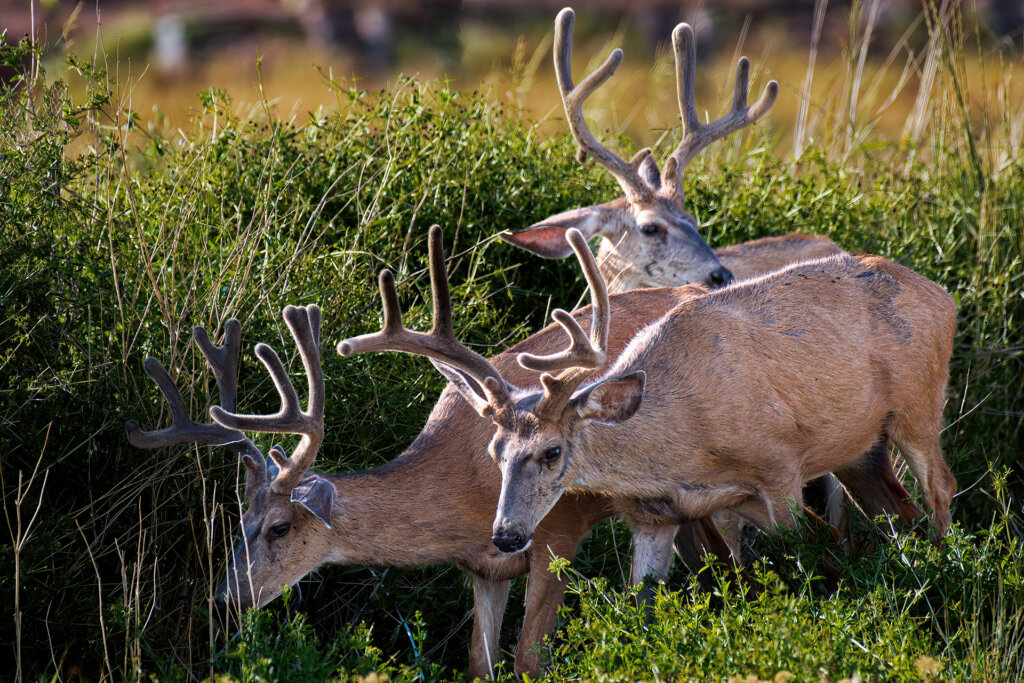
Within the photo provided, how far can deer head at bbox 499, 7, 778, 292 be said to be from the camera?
674 cm

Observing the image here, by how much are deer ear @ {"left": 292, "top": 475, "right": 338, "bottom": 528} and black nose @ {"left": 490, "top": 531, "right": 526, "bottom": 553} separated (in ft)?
2.20

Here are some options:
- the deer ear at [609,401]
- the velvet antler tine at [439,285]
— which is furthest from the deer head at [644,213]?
the deer ear at [609,401]

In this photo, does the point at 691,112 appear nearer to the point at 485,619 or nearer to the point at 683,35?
the point at 683,35

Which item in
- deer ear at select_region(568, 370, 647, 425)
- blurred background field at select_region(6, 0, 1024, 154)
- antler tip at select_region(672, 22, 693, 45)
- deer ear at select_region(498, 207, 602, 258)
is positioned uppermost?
antler tip at select_region(672, 22, 693, 45)

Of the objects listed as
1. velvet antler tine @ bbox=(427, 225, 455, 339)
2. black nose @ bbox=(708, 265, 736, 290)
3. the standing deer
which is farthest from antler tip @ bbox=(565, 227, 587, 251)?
black nose @ bbox=(708, 265, 736, 290)

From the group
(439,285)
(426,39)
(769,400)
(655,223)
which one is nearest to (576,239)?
(439,285)

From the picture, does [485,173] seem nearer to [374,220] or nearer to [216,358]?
[374,220]

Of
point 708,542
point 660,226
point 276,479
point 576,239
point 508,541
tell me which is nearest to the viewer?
point 508,541

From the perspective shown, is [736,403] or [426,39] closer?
[736,403]

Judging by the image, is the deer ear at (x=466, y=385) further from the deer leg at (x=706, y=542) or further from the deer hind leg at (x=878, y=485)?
the deer hind leg at (x=878, y=485)

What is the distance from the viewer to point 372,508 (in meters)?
5.21

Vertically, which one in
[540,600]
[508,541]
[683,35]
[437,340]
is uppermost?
[683,35]

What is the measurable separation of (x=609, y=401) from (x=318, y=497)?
1224mm

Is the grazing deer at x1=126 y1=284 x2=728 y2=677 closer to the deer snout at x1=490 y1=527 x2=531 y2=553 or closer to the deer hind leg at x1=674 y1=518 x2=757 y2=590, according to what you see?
the deer hind leg at x1=674 y1=518 x2=757 y2=590
